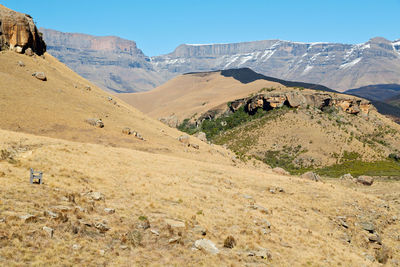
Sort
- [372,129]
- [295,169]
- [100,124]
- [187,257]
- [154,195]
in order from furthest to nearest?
1. [372,129]
2. [295,169]
3. [100,124]
4. [154,195]
5. [187,257]

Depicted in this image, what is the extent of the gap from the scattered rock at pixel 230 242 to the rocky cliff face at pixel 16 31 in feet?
211

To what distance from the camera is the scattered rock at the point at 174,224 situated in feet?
62.8

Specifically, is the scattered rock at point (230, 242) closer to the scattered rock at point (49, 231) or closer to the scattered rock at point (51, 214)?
the scattered rock at point (49, 231)

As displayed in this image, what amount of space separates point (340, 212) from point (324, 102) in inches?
3906

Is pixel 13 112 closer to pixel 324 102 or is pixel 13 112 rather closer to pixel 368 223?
pixel 368 223

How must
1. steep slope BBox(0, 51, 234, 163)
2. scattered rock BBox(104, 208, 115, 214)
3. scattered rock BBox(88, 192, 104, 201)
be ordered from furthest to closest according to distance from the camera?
steep slope BBox(0, 51, 234, 163), scattered rock BBox(88, 192, 104, 201), scattered rock BBox(104, 208, 115, 214)

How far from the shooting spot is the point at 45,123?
48250 mm

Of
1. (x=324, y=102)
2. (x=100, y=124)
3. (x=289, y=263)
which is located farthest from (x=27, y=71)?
(x=324, y=102)

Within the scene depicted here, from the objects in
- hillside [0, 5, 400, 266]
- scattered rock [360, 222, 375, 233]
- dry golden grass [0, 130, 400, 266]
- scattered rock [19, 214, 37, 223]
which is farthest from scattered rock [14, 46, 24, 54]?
scattered rock [360, 222, 375, 233]

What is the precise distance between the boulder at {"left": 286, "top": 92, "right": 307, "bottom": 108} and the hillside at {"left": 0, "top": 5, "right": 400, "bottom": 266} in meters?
75.5

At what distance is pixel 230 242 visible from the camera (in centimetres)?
1845

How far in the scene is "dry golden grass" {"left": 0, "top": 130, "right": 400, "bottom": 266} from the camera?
1511 cm

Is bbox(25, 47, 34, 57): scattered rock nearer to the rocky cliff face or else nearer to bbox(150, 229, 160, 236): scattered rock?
the rocky cliff face

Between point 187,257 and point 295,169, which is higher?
point 187,257
